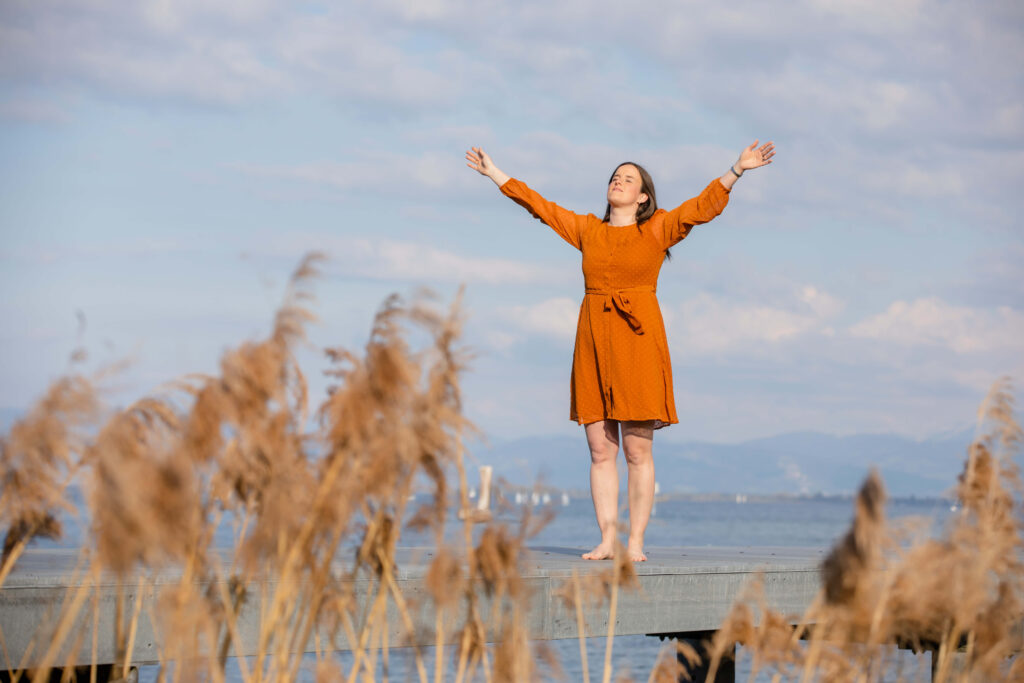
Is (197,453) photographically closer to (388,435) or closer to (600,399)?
(388,435)

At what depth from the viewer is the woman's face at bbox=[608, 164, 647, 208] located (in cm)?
534

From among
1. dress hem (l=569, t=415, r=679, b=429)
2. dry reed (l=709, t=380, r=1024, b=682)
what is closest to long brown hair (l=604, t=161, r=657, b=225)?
dress hem (l=569, t=415, r=679, b=429)

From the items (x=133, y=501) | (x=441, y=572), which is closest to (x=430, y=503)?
(x=441, y=572)

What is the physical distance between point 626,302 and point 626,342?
18 centimetres

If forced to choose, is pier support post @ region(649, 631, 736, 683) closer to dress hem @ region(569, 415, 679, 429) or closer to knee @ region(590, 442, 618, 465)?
knee @ region(590, 442, 618, 465)

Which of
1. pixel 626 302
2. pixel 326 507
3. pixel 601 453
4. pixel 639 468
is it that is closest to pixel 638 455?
pixel 639 468

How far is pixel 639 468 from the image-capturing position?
5223 millimetres

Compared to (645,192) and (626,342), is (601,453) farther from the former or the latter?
(645,192)

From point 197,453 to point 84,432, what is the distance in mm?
324

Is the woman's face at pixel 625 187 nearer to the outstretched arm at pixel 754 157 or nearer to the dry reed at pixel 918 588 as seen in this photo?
the outstretched arm at pixel 754 157

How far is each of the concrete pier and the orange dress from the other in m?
0.70

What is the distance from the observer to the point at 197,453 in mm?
2111

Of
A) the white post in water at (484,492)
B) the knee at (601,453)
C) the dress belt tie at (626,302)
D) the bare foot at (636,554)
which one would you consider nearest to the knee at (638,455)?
the knee at (601,453)

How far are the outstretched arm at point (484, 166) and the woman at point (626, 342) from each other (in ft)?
1.43
